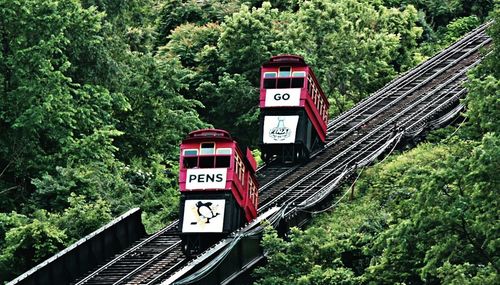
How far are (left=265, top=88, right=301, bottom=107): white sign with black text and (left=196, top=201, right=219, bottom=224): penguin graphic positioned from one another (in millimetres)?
11342

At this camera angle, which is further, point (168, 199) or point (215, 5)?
point (215, 5)

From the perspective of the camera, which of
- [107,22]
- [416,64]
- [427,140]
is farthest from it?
[416,64]

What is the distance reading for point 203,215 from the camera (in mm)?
52719

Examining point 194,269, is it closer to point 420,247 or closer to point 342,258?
point 342,258

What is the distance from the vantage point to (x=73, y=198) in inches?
2249

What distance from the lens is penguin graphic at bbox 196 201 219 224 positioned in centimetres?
5266

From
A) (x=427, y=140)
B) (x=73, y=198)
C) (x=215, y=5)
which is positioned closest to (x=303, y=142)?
(x=427, y=140)

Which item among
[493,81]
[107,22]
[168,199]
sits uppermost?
[493,81]

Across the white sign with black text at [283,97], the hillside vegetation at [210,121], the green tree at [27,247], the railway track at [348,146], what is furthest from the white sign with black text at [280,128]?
the green tree at [27,247]

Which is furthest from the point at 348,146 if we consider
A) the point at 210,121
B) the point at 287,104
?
the point at 210,121

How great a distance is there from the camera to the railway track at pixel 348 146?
52.9 m

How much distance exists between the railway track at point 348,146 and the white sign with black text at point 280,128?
3.74 ft

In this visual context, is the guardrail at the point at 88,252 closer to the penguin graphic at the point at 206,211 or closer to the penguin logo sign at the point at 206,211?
the penguin logo sign at the point at 206,211

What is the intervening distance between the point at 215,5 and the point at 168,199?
1187 inches
